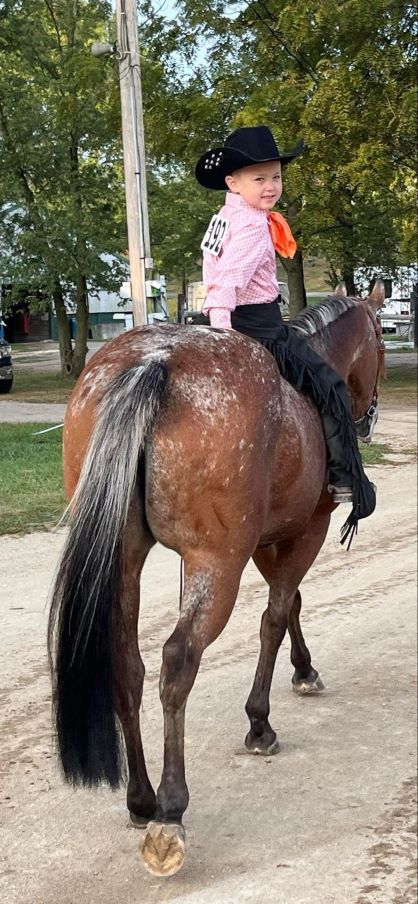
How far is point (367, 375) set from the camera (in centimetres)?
530

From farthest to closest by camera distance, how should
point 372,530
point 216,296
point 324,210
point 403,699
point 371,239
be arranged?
point 371,239 < point 324,210 < point 372,530 < point 403,699 < point 216,296

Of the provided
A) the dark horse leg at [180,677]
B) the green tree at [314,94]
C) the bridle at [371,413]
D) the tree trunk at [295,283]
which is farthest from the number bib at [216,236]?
the tree trunk at [295,283]

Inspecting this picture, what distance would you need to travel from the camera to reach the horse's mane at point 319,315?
15.9 feet

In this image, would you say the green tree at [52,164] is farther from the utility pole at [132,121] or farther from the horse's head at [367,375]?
the horse's head at [367,375]

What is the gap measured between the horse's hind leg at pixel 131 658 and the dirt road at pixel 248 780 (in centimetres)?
28

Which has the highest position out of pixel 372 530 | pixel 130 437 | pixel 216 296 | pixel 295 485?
pixel 216 296

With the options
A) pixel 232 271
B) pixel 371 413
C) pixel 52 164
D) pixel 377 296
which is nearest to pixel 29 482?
pixel 377 296

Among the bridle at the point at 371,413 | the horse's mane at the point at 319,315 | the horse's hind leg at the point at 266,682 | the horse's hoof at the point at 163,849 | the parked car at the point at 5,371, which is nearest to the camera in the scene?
the horse's hoof at the point at 163,849

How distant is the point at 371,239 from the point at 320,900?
22.9 meters

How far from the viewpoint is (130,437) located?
3.54m

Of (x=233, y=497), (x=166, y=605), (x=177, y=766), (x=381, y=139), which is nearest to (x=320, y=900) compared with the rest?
(x=177, y=766)

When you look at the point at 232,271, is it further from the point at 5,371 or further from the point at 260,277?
the point at 5,371

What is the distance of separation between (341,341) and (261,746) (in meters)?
1.81

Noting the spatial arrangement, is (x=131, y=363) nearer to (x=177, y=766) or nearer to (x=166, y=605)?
(x=177, y=766)
